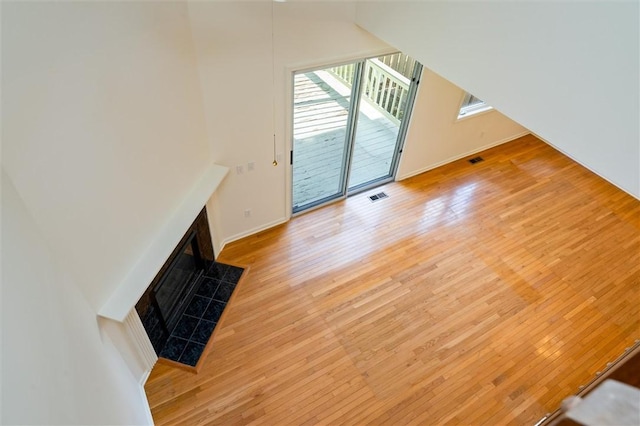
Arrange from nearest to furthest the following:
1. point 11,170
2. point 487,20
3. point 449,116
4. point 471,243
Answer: point 11,170 < point 487,20 < point 471,243 < point 449,116

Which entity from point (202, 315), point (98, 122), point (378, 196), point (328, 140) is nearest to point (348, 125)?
point (328, 140)

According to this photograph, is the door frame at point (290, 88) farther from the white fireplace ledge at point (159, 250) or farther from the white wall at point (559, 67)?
the white wall at point (559, 67)

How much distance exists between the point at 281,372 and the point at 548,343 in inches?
112

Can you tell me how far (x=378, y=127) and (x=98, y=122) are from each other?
450 centimetres

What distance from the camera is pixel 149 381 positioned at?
3498 mm

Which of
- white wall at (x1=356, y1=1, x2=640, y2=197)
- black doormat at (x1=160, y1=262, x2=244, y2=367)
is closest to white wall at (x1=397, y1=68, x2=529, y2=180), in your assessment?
white wall at (x1=356, y1=1, x2=640, y2=197)

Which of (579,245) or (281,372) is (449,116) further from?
(281,372)

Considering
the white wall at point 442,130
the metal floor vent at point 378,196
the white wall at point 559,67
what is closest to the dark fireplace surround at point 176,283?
the metal floor vent at point 378,196

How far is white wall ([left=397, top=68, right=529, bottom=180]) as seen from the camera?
516 centimetres

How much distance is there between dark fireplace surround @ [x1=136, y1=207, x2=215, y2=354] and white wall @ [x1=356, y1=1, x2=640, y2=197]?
282 centimetres

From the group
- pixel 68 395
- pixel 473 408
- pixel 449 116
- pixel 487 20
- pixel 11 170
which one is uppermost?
pixel 487 20

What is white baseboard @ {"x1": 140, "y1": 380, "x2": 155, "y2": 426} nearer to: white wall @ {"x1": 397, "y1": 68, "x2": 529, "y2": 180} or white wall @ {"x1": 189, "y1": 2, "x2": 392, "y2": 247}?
white wall @ {"x1": 189, "y1": 2, "x2": 392, "y2": 247}

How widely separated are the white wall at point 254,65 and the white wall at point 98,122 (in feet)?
0.72

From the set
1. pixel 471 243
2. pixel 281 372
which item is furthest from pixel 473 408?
pixel 471 243
